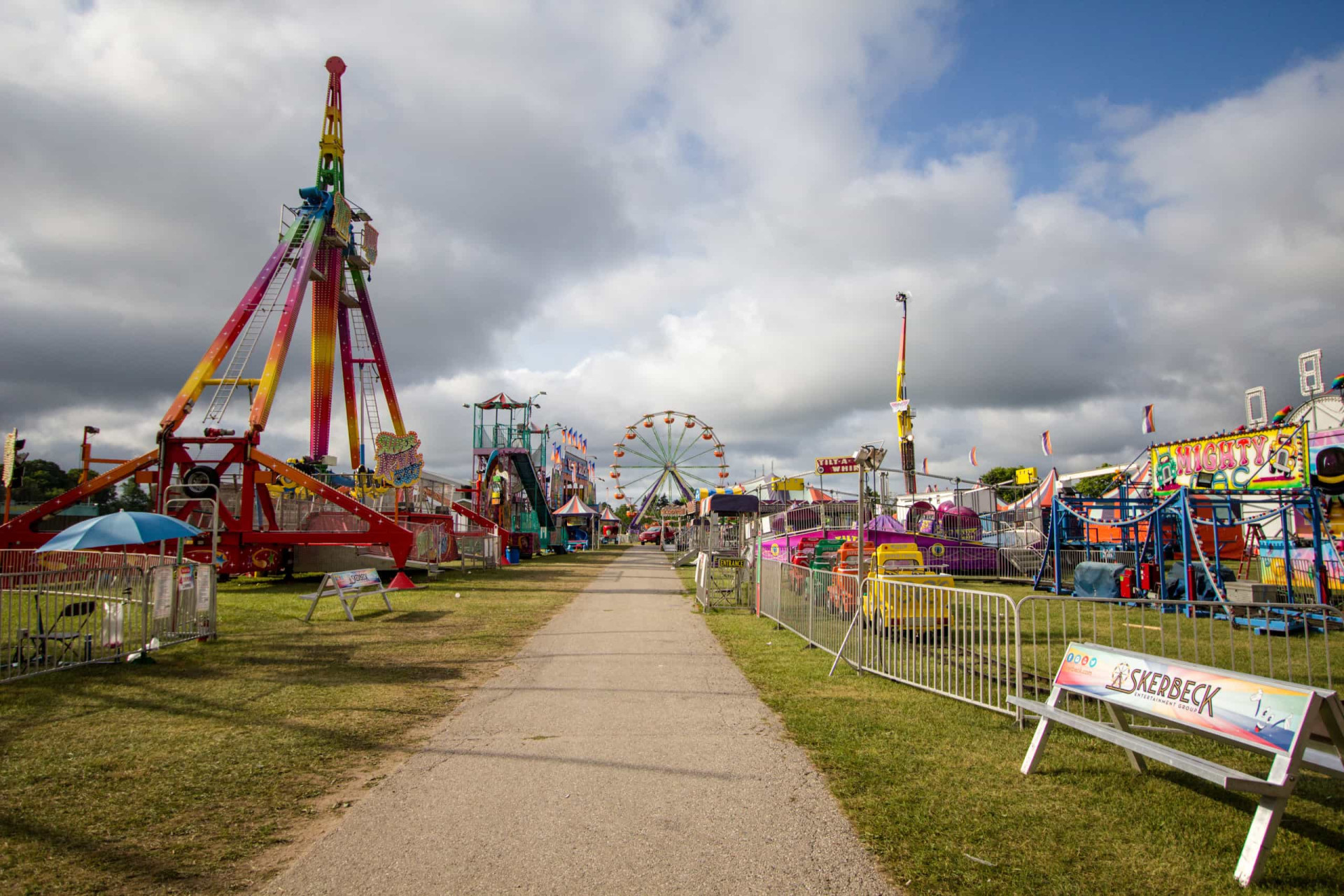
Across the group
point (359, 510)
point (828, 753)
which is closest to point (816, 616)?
point (828, 753)

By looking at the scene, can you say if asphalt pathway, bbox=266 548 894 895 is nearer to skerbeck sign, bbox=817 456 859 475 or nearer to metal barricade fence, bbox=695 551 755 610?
skerbeck sign, bbox=817 456 859 475

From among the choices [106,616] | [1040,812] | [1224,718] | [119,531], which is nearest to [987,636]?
[1040,812]

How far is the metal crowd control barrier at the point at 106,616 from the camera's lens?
8.42 meters

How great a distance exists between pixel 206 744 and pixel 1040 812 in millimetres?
6009

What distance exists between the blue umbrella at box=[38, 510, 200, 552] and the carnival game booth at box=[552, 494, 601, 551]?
3589 cm

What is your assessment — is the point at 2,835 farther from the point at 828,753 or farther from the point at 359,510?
the point at 359,510

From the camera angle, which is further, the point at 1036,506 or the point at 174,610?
the point at 1036,506

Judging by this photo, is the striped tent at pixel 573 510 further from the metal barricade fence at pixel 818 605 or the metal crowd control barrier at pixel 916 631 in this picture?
the metal crowd control barrier at pixel 916 631

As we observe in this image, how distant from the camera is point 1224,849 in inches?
152

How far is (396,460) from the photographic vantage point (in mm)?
23188

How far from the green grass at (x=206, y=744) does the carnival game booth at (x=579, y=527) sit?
35056 mm

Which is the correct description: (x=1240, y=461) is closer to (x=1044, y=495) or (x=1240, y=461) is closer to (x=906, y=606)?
(x=1044, y=495)

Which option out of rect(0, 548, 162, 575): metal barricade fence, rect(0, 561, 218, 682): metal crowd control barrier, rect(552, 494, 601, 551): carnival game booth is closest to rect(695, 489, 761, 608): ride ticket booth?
rect(0, 561, 218, 682): metal crowd control barrier

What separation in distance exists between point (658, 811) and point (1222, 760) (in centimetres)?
423
